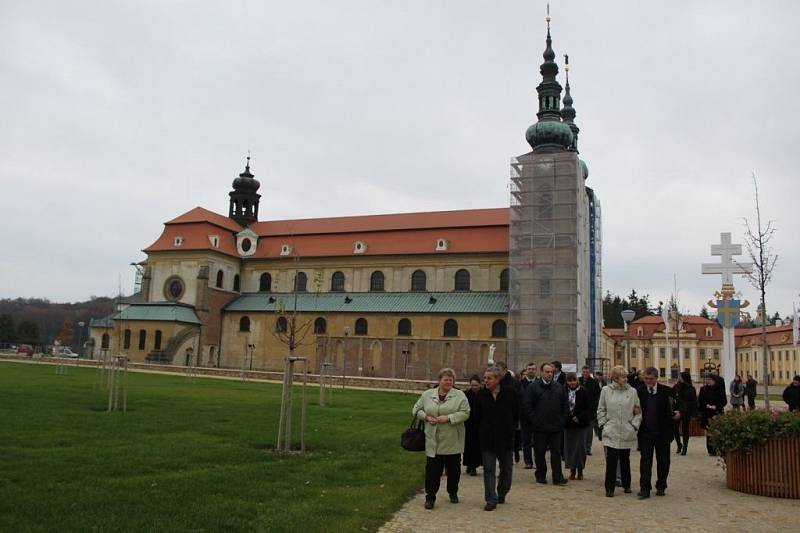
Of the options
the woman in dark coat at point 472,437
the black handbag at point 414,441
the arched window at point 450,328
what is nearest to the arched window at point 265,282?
the arched window at point 450,328

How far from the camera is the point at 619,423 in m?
10.3

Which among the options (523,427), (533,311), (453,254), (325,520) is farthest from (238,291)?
(325,520)

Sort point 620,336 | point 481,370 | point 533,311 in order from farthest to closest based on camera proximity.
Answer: point 620,336
point 481,370
point 533,311

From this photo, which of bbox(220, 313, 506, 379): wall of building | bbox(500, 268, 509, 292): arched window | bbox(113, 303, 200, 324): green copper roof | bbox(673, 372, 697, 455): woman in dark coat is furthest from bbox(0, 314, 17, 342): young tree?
bbox(673, 372, 697, 455): woman in dark coat

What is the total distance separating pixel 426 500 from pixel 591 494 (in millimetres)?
2976

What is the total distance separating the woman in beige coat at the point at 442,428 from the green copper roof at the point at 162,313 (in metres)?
50.6

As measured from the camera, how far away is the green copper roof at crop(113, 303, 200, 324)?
5628 cm

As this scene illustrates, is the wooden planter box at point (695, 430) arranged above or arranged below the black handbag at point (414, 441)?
below

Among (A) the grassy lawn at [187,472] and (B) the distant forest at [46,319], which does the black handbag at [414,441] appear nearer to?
(A) the grassy lawn at [187,472]

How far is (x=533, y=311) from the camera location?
1816 inches

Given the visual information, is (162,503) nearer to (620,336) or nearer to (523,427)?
(523,427)

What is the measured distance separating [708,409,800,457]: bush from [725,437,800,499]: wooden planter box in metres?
0.11

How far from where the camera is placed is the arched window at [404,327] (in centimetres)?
5306

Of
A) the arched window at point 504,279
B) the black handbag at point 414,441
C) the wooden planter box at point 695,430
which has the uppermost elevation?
the arched window at point 504,279
